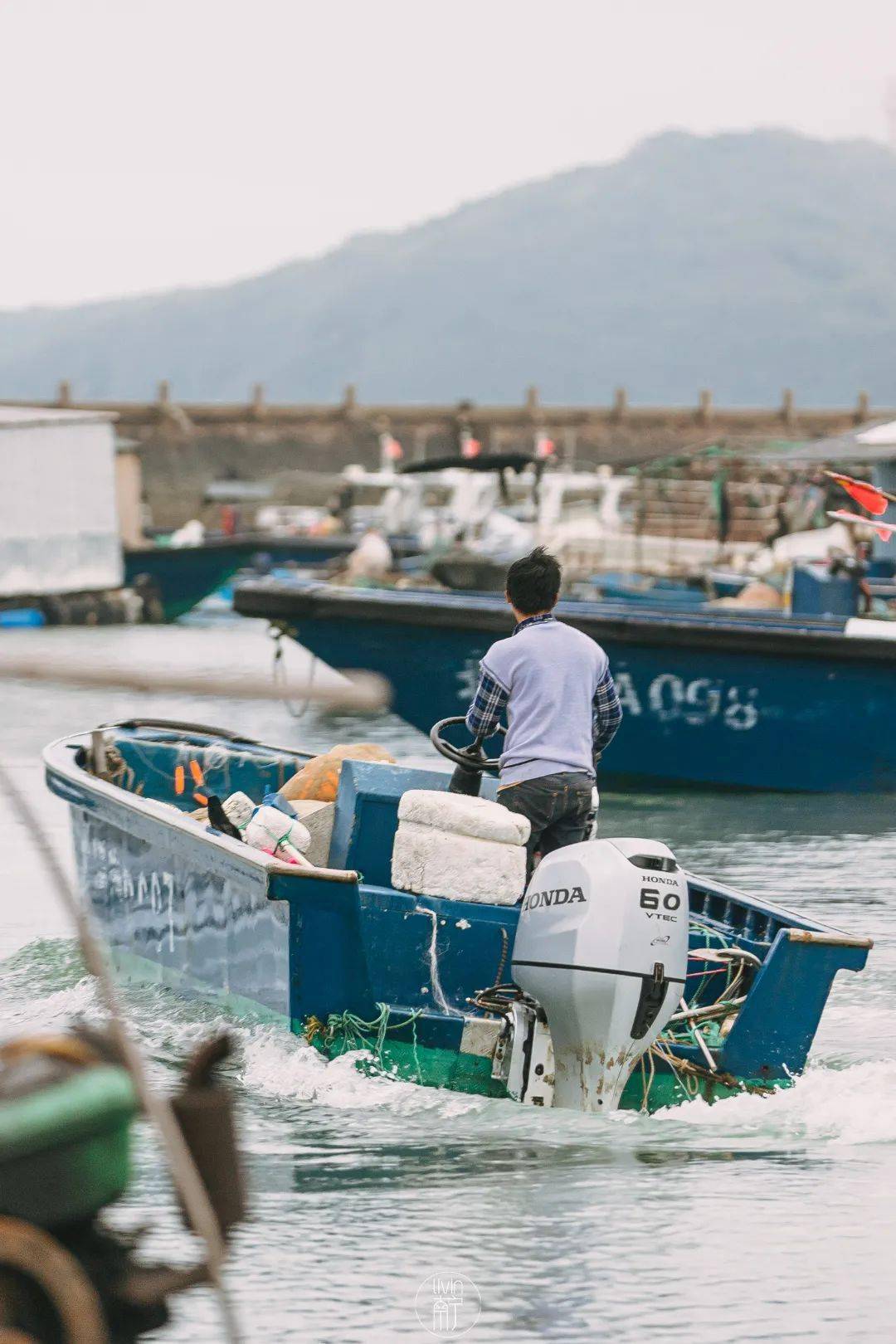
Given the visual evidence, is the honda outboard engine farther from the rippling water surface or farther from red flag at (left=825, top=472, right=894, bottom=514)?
red flag at (left=825, top=472, right=894, bottom=514)

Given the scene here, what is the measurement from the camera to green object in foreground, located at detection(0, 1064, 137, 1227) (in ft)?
12.1

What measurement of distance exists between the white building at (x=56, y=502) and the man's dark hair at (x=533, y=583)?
819 inches

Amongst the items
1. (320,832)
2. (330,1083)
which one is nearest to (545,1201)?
(330,1083)

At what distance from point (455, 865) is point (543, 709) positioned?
653 mm

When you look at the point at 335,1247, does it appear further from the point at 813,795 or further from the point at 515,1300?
the point at 813,795

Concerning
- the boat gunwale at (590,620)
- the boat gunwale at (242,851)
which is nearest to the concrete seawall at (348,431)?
the boat gunwale at (590,620)

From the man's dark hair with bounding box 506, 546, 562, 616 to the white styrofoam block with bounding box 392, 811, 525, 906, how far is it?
87 centimetres

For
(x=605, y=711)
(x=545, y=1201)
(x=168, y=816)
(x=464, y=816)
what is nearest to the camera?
(x=545, y=1201)

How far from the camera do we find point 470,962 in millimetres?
6359

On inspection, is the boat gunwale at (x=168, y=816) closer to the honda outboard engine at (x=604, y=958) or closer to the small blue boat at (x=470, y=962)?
the small blue boat at (x=470, y=962)

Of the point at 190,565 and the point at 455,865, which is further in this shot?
the point at 190,565

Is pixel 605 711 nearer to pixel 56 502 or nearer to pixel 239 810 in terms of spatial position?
pixel 239 810

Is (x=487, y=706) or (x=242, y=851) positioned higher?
(x=487, y=706)

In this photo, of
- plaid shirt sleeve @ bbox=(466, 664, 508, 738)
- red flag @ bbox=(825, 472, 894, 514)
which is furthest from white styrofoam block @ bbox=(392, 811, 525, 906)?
red flag @ bbox=(825, 472, 894, 514)
